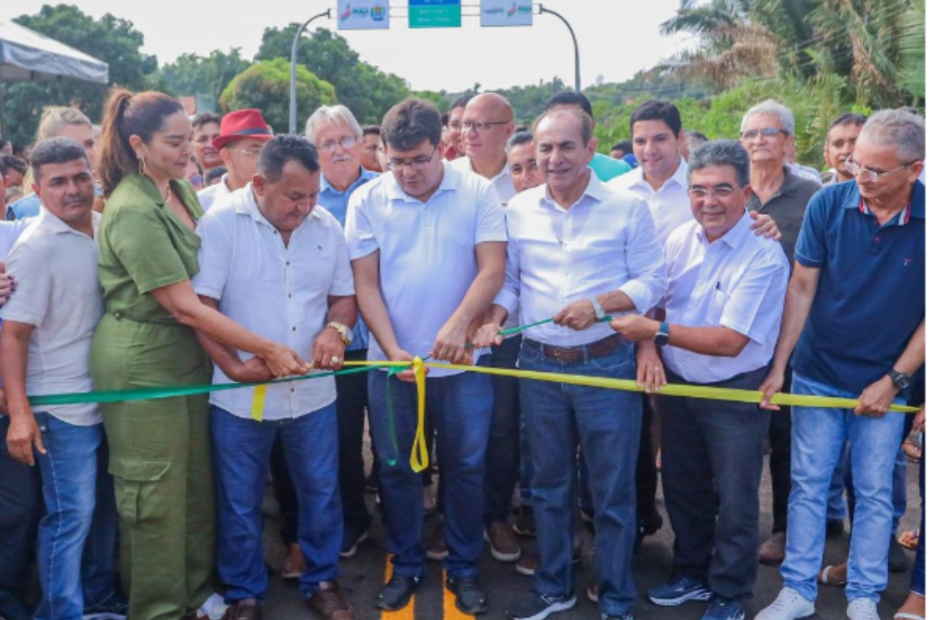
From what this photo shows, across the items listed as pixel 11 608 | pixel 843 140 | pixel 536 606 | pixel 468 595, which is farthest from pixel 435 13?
pixel 11 608

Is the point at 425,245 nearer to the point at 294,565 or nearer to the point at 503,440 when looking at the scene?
the point at 503,440

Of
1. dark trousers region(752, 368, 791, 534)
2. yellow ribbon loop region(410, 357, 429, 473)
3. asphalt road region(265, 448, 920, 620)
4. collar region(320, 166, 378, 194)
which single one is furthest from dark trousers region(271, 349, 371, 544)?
dark trousers region(752, 368, 791, 534)

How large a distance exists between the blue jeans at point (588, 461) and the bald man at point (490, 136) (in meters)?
1.53

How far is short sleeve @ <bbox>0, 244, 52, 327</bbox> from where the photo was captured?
11.8 ft

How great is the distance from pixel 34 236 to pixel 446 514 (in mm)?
2243

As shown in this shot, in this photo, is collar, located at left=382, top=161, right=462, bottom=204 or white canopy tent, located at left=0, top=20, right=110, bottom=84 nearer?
collar, located at left=382, top=161, right=462, bottom=204

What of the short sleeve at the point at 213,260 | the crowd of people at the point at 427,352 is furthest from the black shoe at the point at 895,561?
the short sleeve at the point at 213,260

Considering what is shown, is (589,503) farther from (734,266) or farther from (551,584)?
(734,266)

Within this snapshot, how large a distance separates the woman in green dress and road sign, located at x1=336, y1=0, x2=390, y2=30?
2148 cm

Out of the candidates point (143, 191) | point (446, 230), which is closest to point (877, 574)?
point (446, 230)

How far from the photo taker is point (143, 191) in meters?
3.71

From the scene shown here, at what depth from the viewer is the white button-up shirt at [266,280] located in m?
3.82

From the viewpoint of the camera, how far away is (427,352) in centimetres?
417

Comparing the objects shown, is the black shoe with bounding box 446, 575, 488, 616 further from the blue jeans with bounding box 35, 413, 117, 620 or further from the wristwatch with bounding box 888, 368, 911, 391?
the wristwatch with bounding box 888, 368, 911, 391
